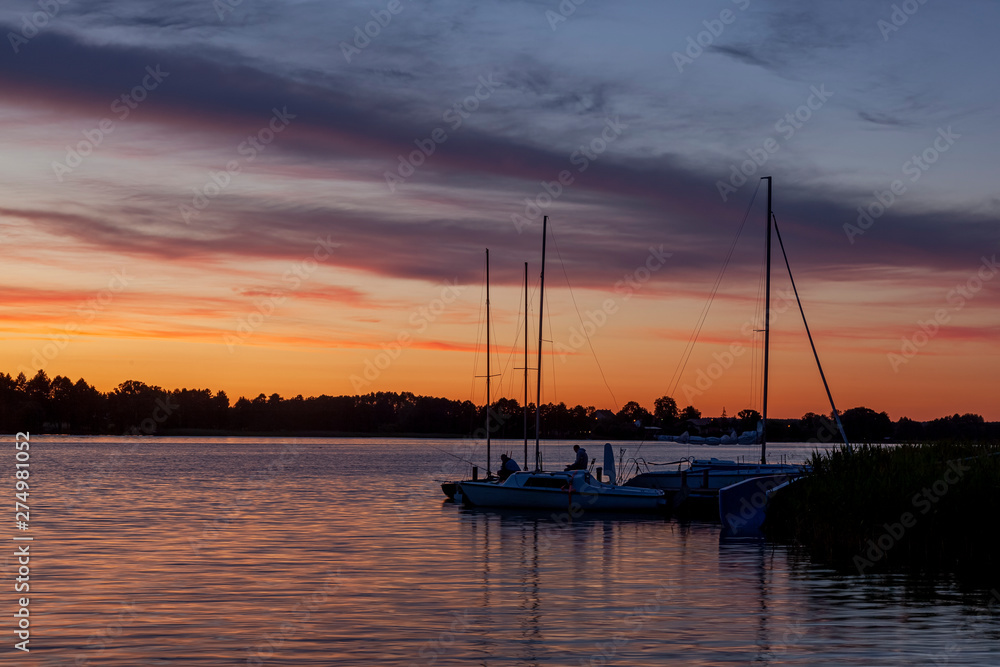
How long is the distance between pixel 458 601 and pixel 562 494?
1097 inches

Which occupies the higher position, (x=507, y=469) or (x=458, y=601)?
(x=507, y=469)

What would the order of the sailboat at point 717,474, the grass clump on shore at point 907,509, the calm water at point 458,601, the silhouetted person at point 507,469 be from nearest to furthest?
the calm water at point 458,601 < the grass clump on shore at point 907,509 < the sailboat at point 717,474 < the silhouetted person at point 507,469

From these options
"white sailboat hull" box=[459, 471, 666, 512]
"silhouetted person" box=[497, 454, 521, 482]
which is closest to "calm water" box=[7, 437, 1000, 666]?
"white sailboat hull" box=[459, 471, 666, 512]

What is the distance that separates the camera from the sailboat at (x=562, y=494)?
52.8 metres

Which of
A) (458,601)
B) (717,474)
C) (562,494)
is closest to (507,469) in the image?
(562,494)

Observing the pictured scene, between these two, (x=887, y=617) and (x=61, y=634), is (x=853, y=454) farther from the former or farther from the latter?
(x=61, y=634)

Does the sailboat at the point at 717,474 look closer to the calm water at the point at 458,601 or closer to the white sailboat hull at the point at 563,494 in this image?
the white sailboat hull at the point at 563,494

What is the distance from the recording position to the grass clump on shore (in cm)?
3042

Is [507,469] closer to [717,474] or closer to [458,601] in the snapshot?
[717,474]

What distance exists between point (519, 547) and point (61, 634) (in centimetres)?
2073

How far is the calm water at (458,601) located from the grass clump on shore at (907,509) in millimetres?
1778

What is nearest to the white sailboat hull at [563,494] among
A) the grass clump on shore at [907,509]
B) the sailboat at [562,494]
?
the sailboat at [562,494]

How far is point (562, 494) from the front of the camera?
53.4 meters

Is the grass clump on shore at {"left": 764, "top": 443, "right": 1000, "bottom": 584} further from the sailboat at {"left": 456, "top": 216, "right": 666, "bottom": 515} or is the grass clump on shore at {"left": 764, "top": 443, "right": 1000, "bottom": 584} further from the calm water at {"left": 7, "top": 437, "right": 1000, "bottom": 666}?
the sailboat at {"left": 456, "top": 216, "right": 666, "bottom": 515}
